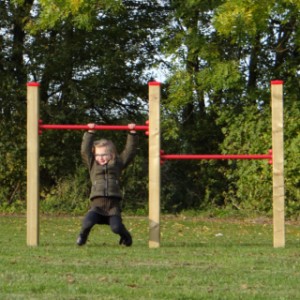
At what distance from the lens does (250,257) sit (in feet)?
37.8

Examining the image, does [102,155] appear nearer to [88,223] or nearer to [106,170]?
[106,170]

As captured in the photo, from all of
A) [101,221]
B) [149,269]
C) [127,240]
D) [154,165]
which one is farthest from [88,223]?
[149,269]

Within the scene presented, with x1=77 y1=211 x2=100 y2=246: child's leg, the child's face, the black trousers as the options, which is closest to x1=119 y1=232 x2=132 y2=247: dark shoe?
the black trousers

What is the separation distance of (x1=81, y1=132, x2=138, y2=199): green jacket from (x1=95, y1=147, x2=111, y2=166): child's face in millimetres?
45

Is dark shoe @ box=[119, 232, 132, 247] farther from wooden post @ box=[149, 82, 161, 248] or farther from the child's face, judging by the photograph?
the child's face

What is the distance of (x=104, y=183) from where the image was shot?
1277cm

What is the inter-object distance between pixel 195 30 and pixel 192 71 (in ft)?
3.13

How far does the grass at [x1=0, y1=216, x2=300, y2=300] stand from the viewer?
8.45 meters

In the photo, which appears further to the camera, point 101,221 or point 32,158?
point 32,158

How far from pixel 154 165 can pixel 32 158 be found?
150 cm

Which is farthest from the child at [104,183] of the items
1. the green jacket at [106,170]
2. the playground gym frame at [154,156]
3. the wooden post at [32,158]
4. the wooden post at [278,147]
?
the wooden post at [278,147]

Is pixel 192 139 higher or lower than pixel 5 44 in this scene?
lower

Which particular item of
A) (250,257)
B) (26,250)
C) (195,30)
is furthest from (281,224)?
(195,30)

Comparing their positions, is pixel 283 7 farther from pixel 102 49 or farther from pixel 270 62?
pixel 102 49
